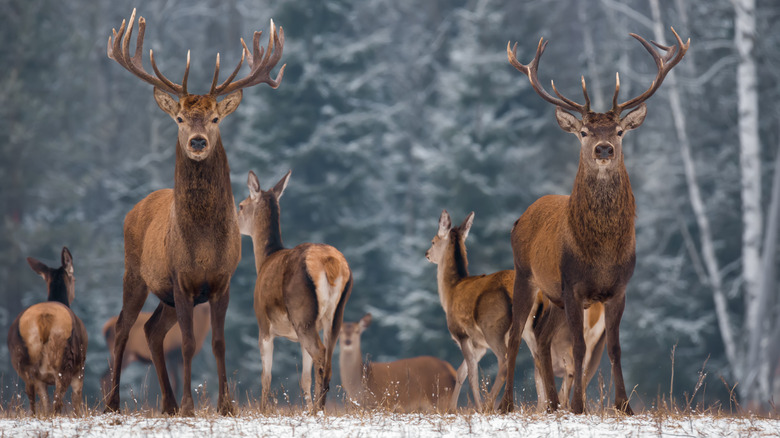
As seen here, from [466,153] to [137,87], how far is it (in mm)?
12507

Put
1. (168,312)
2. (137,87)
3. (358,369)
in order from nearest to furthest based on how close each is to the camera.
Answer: (168,312)
(358,369)
(137,87)

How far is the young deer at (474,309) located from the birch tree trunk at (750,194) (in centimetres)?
1166

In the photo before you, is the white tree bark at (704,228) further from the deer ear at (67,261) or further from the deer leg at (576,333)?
the deer leg at (576,333)

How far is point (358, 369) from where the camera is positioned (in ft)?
40.0

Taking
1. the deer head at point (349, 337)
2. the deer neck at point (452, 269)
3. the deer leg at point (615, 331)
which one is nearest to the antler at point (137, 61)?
the deer leg at point (615, 331)

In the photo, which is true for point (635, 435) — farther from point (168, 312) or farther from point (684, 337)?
point (684, 337)

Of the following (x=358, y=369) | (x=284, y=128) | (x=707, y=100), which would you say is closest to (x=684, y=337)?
(x=707, y=100)

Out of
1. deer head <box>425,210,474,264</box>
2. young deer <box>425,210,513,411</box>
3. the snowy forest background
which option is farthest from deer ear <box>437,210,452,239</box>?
the snowy forest background

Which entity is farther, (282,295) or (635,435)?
(282,295)

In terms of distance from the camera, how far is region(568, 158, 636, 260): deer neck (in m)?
7.39

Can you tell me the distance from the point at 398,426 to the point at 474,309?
3.19m

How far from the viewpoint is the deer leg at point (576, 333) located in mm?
7281

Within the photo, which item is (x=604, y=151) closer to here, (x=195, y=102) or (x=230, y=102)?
(x=230, y=102)

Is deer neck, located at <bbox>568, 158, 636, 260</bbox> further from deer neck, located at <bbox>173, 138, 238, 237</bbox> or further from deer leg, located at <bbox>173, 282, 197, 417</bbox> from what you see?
deer leg, located at <bbox>173, 282, 197, 417</bbox>
